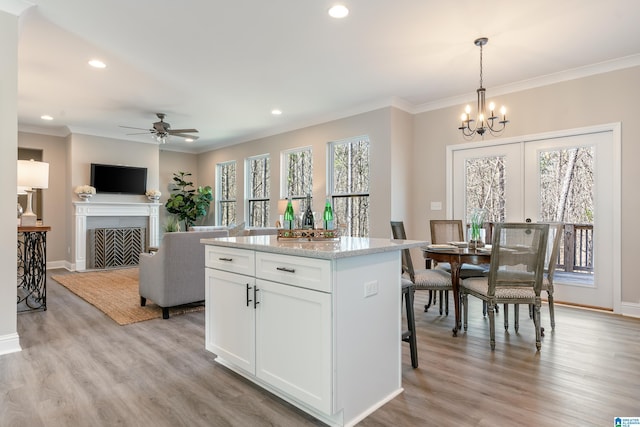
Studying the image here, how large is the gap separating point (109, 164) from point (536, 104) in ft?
24.4

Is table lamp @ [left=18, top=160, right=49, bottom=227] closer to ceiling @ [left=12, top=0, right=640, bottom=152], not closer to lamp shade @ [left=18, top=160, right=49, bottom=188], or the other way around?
lamp shade @ [left=18, top=160, right=49, bottom=188]

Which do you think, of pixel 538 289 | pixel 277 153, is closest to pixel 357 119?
pixel 277 153

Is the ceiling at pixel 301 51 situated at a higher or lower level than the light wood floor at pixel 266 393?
higher

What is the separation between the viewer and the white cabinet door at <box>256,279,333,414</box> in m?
1.78

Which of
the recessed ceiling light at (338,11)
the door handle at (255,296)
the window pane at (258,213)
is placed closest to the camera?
the door handle at (255,296)

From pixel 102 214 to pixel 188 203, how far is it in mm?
1842

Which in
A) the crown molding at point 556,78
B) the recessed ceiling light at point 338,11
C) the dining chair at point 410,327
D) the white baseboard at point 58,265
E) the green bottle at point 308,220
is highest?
the recessed ceiling light at point 338,11

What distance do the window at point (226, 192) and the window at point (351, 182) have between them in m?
3.11

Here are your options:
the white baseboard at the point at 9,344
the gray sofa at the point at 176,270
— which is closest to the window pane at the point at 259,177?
the gray sofa at the point at 176,270

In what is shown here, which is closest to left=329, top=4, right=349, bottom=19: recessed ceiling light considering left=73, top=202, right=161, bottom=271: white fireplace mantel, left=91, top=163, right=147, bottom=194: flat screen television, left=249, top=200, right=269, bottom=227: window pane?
left=249, top=200, right=269, bottom=227: window pane

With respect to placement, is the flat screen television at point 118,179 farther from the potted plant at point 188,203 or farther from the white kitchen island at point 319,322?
the white kitchen island at point 319,322

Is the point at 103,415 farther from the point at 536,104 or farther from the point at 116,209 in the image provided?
the point at 116,209

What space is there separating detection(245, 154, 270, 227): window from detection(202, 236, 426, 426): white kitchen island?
5.18 meters

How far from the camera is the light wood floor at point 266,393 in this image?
75.0 inches
